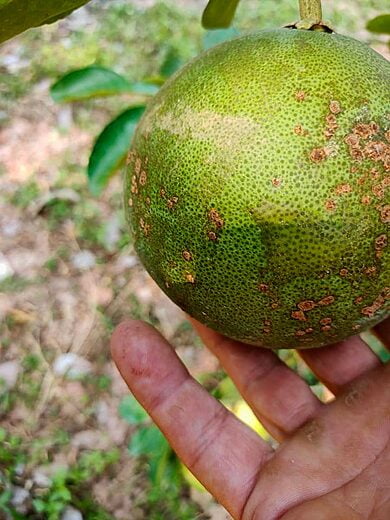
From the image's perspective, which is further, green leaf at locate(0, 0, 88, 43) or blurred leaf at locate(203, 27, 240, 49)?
blurred leaf at locate(203, 27, 240, 49)

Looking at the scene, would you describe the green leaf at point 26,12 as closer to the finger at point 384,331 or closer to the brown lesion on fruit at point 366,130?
the brown lesion on fruit at point 366,130

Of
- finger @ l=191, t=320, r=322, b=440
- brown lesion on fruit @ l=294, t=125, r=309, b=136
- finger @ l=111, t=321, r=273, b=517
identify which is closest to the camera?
brown lesion on fruit @ l=294, t=125, r=309, b=136

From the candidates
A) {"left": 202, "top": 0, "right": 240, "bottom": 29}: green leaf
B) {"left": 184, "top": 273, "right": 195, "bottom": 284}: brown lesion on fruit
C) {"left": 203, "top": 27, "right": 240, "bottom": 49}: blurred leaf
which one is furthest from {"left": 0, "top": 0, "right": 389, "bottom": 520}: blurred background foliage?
{"left": 184, "top": 273, "right": 195, "bottom": 284}: brown lesion on fruit

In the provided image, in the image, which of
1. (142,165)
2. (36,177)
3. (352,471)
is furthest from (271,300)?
(36,177)

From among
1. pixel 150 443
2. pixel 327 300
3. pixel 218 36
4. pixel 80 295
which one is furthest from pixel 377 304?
pixel 80 295

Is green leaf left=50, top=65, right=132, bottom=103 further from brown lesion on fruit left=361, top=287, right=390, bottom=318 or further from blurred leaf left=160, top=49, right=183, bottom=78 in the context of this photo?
brown lesion on fruit left=361, top=287, right=390, bottom=318

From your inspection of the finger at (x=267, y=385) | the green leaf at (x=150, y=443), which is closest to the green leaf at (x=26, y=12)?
the finger at (x=267, y=385)
